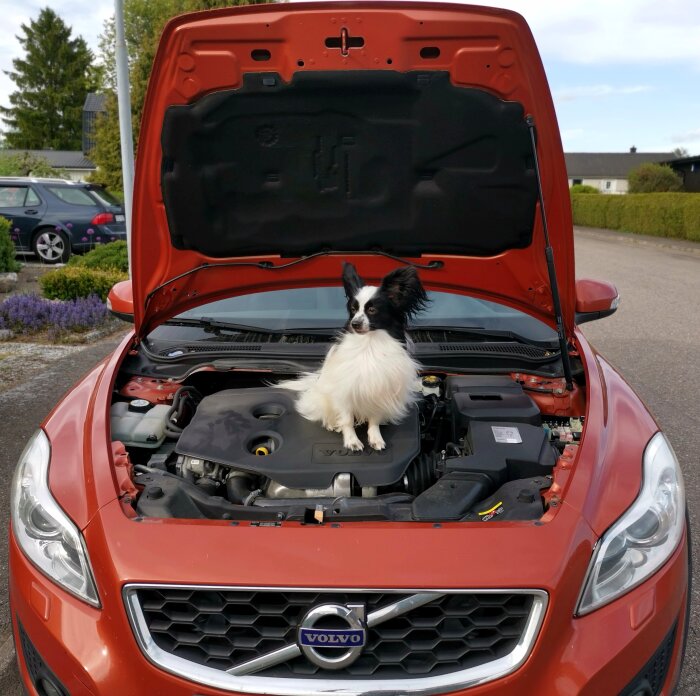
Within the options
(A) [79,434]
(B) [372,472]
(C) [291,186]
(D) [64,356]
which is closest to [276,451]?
(B) [372,472]

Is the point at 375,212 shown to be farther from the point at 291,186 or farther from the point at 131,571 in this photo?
the point at 131,571

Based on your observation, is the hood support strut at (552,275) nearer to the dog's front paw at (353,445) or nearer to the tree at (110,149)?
the dog's front paw at (353,445)

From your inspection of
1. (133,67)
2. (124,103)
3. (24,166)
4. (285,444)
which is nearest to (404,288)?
(285,444)

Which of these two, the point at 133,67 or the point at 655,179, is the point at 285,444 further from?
the point at 655,179

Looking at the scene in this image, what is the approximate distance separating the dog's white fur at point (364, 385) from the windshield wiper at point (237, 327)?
0.70 m

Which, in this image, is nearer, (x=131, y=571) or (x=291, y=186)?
(x=131, y=571)

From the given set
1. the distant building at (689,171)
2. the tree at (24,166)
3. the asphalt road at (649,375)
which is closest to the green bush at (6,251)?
the asphalt road at (649,375)

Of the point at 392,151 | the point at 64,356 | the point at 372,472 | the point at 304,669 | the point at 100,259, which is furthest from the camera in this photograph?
the point at 100,259

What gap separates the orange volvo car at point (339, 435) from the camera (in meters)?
1.64

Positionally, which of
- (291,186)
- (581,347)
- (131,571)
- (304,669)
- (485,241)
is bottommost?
(304,669)

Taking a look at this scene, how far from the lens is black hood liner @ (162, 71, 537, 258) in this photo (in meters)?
2.56

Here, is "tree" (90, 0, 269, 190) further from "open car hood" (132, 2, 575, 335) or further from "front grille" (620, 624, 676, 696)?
"front grille" (620, 624, 676, 696)

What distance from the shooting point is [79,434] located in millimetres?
2266

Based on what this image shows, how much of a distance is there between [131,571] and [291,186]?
5.67ft
